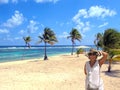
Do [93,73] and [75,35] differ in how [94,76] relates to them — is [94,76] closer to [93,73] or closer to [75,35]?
[93,73]

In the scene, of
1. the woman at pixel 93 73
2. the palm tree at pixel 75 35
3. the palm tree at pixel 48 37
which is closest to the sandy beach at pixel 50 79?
the woman at pixel 93 73

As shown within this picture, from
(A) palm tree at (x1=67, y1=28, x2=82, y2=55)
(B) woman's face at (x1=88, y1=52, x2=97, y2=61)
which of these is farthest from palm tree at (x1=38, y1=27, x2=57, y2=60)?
(B) woman's face at (x1=88, y1=52, x2=97, y2=61)

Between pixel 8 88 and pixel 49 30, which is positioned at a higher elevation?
pixel 49 30

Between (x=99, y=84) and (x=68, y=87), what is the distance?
9.52m

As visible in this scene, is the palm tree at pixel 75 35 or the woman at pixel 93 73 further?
the palm tree at pixel 75 35

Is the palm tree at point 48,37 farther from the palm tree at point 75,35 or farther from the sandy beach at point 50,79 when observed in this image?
the sandy beach at point 50,79

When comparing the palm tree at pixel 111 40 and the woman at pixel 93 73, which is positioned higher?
the palm tree at pixel 111 40

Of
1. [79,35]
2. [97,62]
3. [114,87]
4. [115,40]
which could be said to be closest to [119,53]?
[115,40]

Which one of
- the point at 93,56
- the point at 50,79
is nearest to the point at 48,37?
the point at 50,79

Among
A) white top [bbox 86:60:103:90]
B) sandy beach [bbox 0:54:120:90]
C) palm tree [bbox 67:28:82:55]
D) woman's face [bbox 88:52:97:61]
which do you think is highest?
palm tree [bbox 67:28:82:55]

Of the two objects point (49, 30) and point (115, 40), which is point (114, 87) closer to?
point (115, 40)

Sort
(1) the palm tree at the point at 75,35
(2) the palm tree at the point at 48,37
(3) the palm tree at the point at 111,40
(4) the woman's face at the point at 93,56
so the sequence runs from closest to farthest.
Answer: (4) the woman's face at the point at 93,56 → (3) the palm tree at the point at 111,40 → (2) the palm tree at the point at 48,37 → (1) the palm tree at the point at 75,35

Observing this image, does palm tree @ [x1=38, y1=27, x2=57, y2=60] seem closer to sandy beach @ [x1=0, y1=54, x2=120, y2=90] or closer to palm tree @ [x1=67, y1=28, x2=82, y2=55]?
palm tree @ [x1=67, y1=28, x2=82, y2=55]

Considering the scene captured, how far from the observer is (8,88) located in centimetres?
1466
